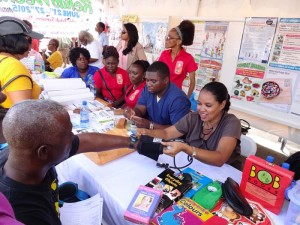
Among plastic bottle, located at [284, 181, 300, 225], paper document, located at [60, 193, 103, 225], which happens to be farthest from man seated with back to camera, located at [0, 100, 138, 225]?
plastic bottle, located at [284, 181, 300, 225]

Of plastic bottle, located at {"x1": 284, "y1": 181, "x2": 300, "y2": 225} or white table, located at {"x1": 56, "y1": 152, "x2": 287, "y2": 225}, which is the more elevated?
plastic bottle, located at {"x1": 284, "y1": 181, "x2": 300, "y2": 225}

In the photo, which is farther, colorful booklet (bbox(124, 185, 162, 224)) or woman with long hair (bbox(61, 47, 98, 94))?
woman with long hair (bbox(61, 47, 98, 94))

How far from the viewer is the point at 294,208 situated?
935mm

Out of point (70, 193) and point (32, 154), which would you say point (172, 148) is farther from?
point (32, 154)

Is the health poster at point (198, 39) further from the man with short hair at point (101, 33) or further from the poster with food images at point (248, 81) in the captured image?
the man with short hair at point (101, 33)

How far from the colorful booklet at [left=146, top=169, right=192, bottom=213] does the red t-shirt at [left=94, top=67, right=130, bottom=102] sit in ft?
5.79

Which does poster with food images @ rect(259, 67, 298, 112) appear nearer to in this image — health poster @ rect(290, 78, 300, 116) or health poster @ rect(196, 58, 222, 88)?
health poster @ rect(290, 78, 300, 116)

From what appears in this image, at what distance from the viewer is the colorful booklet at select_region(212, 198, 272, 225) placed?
3.12 ft

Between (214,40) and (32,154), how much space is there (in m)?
3.30

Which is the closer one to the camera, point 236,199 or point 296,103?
point 236,199

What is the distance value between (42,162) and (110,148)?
614 millimetres

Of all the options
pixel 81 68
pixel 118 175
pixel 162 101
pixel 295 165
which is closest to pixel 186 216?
pixel 118 175

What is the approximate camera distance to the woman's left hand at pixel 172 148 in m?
1.32

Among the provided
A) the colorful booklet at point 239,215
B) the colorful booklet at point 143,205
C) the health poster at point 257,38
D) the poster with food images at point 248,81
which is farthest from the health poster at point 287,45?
the colorful booklet at point 143,205
